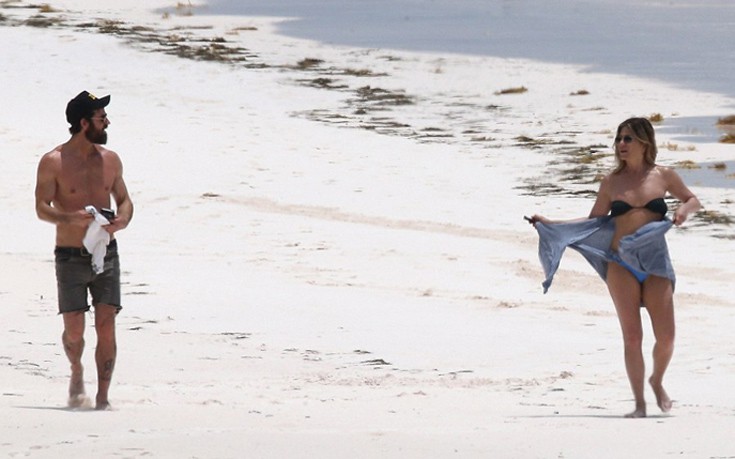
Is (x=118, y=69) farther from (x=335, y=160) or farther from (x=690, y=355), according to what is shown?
(x=690, y=355)

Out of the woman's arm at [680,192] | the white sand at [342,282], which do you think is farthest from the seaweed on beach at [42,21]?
the woman's arm at [680,192]

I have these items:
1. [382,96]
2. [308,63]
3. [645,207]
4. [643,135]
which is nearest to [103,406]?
[645,207]

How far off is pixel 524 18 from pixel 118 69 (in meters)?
14.4

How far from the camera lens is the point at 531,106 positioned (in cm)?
2770

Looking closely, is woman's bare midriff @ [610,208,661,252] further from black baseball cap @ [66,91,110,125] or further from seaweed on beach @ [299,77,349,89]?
seaweed on beach @ [299,77,349,89]

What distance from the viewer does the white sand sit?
24.9ft

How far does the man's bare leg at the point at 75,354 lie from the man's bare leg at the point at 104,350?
0.33 feet

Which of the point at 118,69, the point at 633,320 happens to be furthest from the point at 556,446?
the point at 118,69

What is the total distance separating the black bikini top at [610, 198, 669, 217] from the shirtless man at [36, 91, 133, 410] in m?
2.38

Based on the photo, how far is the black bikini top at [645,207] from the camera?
27.0 feet

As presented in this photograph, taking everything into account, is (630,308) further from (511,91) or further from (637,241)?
(511,91)

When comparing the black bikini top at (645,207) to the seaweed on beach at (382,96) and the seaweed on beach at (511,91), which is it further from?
the seaweed on beach at (511,91)

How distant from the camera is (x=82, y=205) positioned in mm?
8094

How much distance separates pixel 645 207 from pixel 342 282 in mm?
6065
